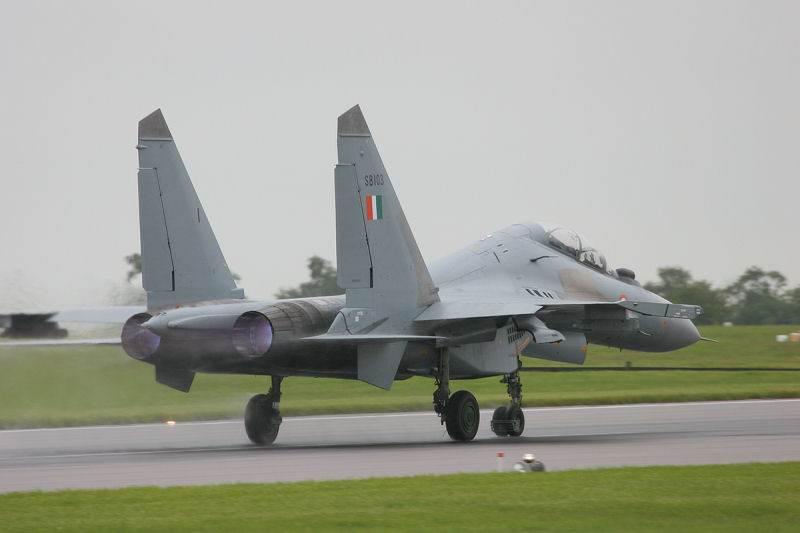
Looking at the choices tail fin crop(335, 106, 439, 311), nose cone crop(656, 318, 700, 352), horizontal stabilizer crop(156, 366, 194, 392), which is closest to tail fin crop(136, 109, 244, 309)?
horizontal stabilizer crop(156, 366, 194, 392)

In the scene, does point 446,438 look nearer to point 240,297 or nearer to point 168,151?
point 240,297

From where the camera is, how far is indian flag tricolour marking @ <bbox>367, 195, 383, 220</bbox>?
57.6ft

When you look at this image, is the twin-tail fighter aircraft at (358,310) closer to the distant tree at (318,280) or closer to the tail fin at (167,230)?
the tail fin at (167,230)

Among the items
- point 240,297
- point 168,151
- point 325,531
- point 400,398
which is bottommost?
point 400,398

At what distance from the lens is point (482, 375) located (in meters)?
19.2

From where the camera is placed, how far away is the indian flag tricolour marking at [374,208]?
57.6 ft

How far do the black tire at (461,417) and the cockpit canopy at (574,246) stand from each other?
425 cm

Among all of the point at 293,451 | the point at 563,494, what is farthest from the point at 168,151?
the point at 563,494

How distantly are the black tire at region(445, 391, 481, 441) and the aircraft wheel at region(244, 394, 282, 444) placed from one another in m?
2.98

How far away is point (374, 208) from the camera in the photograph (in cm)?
1756

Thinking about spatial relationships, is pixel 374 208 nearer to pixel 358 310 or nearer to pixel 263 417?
pixel 358 310

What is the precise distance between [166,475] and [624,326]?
32.4 feet

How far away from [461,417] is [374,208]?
3.80 m

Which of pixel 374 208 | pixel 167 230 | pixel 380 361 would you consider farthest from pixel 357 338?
pixel 167 230
